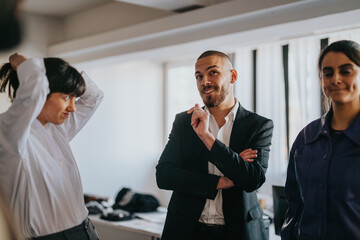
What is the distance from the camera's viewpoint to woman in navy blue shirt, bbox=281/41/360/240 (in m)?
1.47

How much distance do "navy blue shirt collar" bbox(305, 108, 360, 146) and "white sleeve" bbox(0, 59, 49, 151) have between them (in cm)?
107

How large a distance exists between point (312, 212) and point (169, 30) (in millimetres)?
2578

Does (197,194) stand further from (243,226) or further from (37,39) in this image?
(37,39)

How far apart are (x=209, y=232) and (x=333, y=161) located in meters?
0.69

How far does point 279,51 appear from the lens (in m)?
5.80

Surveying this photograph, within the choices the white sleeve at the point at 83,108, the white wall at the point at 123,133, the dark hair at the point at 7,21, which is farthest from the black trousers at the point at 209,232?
the white wall at the point at 123,133

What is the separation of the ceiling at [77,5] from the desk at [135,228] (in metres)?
1.85

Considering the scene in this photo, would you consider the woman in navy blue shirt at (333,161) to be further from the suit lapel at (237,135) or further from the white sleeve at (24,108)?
the white sleeve at (24,108)

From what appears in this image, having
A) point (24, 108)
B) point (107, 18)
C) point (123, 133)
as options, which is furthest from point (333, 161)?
point (123, 133)

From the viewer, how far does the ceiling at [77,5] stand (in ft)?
11.5

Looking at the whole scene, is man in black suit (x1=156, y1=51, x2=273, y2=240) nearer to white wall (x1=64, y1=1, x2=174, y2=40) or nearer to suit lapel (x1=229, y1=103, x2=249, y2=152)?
suit lapel (x1=229, y1=103, x2=249, y2=152)

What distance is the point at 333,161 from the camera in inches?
60.0

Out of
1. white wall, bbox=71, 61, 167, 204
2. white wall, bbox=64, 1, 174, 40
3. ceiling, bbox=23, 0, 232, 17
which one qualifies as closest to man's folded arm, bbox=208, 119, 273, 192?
ceiling, bbox=23, 0, 232, 17

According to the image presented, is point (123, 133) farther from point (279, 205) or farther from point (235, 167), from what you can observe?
point (235, 167)
